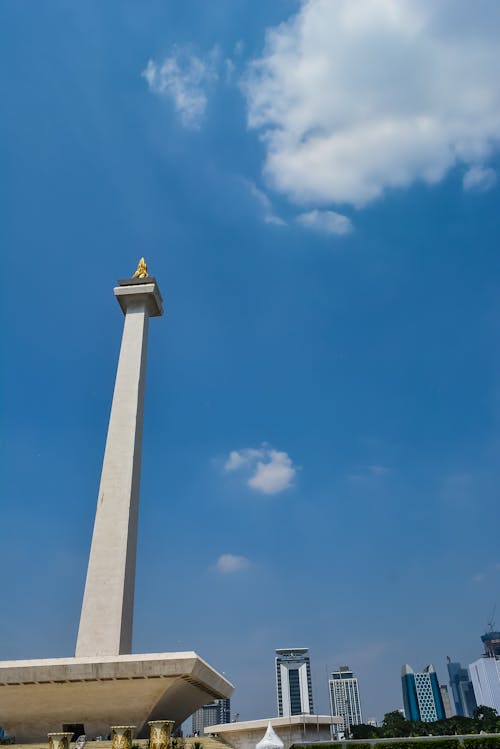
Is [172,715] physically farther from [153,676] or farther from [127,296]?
[127,296]

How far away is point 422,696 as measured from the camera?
7151 inches

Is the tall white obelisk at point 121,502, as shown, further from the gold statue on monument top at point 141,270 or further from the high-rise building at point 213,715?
the high-rise building at point 213,715

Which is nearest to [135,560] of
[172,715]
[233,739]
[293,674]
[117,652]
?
[117,652]

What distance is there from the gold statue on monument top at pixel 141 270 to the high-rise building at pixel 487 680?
158 m

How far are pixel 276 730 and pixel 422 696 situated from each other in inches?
7244

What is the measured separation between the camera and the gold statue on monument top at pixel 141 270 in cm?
3106

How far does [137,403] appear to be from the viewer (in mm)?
26969

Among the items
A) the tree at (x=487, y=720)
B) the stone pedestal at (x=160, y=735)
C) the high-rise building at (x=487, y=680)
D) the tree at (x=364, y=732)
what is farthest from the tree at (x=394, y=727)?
the high-rise building at (x=487, y=680)

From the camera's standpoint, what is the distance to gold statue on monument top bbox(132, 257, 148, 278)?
3106 centimetres

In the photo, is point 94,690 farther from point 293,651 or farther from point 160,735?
point 293,651

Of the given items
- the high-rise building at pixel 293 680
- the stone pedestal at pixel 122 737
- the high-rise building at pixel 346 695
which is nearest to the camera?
the stone pedestal at pixel 122 737

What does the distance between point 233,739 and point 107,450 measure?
13.4 m

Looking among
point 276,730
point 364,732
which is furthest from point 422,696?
point 276,730

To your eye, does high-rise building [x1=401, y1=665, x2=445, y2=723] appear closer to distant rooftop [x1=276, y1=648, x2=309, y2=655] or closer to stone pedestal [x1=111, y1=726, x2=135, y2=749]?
distant rooftop [x1=276, y1=648, x2=309, y2=655]
